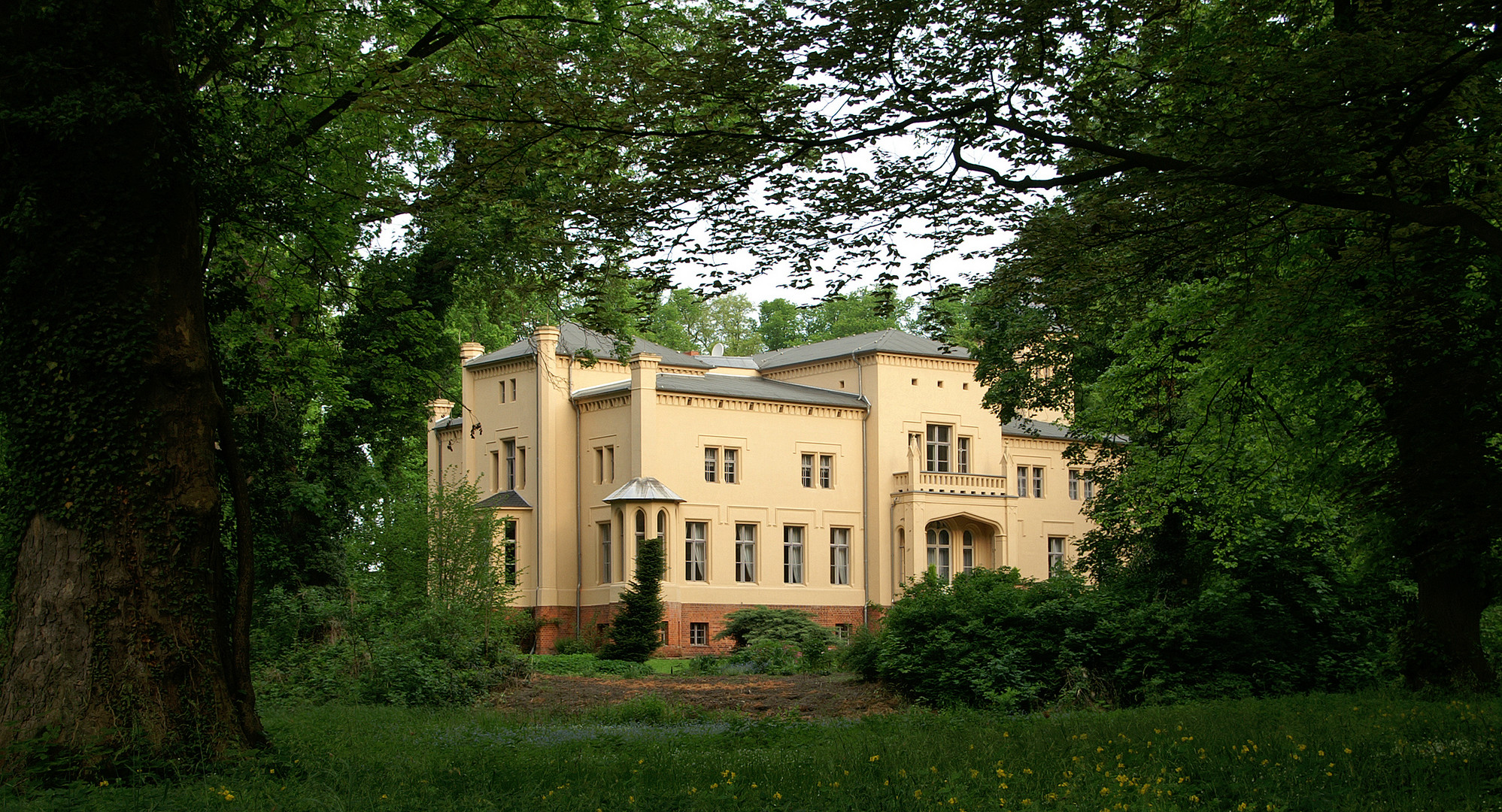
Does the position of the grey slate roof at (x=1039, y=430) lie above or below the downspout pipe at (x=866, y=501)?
above

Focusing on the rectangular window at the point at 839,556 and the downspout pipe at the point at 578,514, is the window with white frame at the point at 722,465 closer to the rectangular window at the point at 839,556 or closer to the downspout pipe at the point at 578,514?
the rectangular window at the point at 839,556

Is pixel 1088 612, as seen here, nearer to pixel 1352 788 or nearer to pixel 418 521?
pixel 1352 788

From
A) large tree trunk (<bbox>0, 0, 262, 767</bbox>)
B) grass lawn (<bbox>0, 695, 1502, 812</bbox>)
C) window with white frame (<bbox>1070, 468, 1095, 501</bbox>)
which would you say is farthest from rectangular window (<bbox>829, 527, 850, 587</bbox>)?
large tree trunk (<bbox>0, 0, 262, 767</bbox>)

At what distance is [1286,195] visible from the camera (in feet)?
32.0

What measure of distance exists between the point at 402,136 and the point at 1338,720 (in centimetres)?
1209

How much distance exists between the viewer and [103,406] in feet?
32.0

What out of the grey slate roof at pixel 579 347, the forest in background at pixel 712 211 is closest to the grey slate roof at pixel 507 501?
the grey slate roof at pixel 579 347

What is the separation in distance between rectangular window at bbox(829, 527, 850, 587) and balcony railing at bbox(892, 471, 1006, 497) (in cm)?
247

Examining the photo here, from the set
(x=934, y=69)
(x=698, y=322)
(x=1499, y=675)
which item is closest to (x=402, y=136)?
(x=934, y=69)

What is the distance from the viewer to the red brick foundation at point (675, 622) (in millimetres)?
40219

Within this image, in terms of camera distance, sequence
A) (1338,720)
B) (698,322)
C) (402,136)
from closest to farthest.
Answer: (1338,720)
(402,136)
(698,322)

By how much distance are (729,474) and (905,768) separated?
110 feet

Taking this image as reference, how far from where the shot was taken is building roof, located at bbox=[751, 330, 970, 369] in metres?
46.3

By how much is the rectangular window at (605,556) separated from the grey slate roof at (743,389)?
4338 mm
